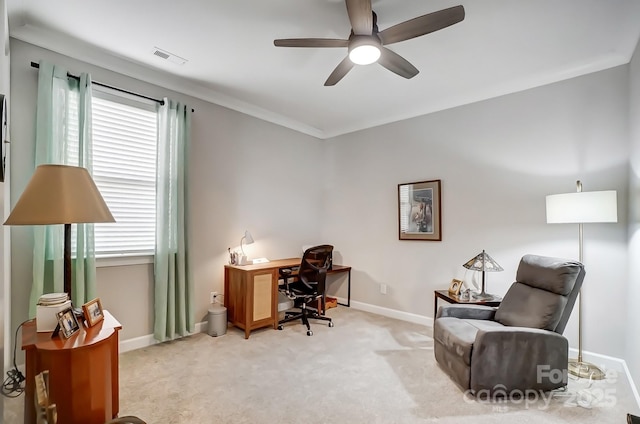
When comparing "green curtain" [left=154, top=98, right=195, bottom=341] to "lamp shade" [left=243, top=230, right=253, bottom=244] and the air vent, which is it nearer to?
the air vent

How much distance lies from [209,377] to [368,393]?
1.24 metres

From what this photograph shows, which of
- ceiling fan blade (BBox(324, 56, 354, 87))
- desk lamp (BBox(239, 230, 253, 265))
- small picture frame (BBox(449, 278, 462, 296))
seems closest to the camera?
ceiling fan blade (BBox(324, 56, 354, 87))

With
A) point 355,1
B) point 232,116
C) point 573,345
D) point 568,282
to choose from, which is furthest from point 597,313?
point 232,116

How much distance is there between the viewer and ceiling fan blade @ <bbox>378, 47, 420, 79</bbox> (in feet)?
7.35

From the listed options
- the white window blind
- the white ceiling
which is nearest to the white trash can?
the white window blind

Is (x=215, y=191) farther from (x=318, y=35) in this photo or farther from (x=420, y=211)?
(x=420, y=211)

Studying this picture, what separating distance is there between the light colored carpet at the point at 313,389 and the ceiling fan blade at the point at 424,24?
2463mm

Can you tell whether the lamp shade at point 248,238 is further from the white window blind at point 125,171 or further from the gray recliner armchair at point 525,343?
the gray recliner armchair at point 525,343

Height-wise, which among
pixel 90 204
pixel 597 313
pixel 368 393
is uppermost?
pixel 90 204

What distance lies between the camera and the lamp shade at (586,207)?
2363 mm

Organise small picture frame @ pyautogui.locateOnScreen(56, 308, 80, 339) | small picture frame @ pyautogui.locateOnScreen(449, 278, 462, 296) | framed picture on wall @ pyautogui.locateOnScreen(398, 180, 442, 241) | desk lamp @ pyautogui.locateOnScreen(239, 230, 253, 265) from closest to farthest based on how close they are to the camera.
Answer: small picture frame @ pyautogui.locateOnScreen(56, 308, 80, 339), small picture frame @ pyautogui.locateOnScreen(449, 278, 462, 296), desk lamp @ pyautogui.locateOnScreen(239, 230, 253, 265), framed picture on wall @ pyautogui.locateOnScreen(398, 180, 442, 241)

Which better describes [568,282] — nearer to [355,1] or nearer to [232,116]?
[355,1]

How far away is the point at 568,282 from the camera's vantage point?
2.25m

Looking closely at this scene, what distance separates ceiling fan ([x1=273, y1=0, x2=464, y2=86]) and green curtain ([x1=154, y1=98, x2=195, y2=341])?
1615 millimetres
